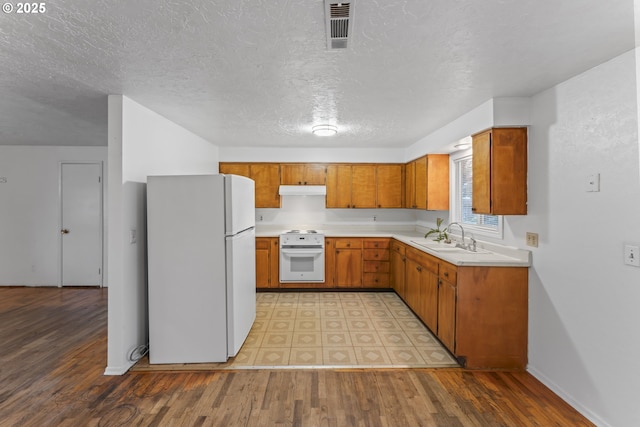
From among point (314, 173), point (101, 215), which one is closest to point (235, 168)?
point (314, 173)

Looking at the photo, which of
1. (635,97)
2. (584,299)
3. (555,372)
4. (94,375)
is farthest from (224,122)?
(555,372)

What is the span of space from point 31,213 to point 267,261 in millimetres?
3999

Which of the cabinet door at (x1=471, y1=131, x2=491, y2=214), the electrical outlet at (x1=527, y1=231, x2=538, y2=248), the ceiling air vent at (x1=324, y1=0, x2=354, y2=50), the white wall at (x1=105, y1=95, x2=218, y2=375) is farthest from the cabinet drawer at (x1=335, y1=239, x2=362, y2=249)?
the ceiling air vent at (x1=324, y1=0, x2=354, y2=50)

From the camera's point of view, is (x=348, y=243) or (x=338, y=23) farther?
(x=348, y=243)

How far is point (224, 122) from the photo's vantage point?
3.41 metres

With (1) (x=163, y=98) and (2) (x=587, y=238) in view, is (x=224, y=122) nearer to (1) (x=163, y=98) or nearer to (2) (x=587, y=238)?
(1) (x=163, y=98)

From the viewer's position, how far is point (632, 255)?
5.84ft

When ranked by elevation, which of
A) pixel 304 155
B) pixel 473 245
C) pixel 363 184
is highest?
pixel 304 155

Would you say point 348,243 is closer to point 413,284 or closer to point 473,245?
point 413,284

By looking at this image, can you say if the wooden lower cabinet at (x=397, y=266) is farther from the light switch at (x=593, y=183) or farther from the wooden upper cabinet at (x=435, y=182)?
the light switch at (x=593, y=183)

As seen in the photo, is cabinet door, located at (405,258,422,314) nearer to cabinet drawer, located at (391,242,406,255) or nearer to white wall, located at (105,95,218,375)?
cabinet drawer, located at (391,242,406,255)

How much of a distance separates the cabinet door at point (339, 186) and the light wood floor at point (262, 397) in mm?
2943

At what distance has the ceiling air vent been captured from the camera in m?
1.35

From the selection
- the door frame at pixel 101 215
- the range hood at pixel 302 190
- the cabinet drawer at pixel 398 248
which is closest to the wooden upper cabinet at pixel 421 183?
the cabinet drawer at pixel 398 248
